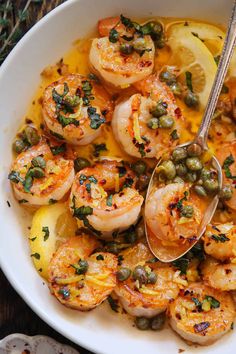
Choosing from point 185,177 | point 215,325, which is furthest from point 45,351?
point 185,177

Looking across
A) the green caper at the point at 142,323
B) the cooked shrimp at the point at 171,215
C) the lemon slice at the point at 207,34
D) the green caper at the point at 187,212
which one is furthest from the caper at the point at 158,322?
the lemon slice at the point at 207,34

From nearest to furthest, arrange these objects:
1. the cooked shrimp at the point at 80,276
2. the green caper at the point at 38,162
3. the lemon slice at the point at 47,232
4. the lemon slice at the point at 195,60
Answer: the cooked shrimp at the point at 80,276, the green caper at the point at 38,162, the lemon slice at the point at 47,232, the lemon slice at the point at 195,60

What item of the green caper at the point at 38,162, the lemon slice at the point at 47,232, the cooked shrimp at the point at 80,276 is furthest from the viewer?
the lemon slice at the point at 47,232

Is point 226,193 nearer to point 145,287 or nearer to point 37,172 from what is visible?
point 145,287

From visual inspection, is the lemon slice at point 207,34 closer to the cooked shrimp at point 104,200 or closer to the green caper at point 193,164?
the green caper at point 193,164

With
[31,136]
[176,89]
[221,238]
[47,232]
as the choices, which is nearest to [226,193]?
[221,238]

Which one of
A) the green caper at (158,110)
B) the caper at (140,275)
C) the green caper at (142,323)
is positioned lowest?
the green caper at (142,323)
